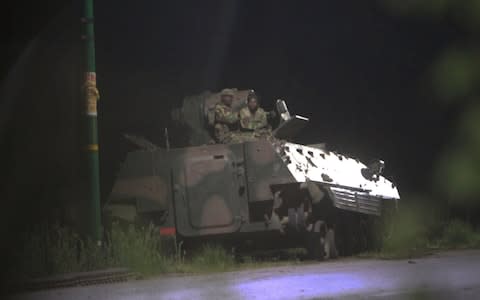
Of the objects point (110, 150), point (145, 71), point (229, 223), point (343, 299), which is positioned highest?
point (145, 71)

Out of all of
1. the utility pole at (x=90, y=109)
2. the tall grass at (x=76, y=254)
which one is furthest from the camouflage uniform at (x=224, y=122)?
the utility pole at (x=90, y=109)

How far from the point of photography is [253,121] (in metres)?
9.95

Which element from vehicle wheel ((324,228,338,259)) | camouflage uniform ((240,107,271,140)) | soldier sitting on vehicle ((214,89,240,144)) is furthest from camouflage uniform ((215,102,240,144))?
vehicle wheel ((324,228,338,259))

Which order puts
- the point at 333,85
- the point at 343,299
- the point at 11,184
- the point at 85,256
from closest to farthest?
1. the point at 333,85
2. the point at 343,299
3. the point at 85,256
4. the point at 11,184

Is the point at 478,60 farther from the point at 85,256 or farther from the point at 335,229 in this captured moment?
the point at 335,229

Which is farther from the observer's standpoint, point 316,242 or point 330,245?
point 330,245

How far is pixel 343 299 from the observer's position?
460 centimetres

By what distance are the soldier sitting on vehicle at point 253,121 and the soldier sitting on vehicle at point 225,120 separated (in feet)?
0.41

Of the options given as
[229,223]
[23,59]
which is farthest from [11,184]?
[229,223]

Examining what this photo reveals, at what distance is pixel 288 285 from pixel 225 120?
4.66m

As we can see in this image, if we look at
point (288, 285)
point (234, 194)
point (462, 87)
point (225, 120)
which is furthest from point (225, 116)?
point (462, 87)

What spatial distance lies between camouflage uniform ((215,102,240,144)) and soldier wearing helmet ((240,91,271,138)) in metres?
0.13

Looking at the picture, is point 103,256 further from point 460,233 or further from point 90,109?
point 460,233

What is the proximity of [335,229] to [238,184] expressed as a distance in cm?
161
